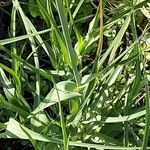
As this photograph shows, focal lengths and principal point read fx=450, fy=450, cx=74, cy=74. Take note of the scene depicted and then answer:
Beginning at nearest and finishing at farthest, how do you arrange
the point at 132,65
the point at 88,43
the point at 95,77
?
1. the point at 95,77
2. the point at 88,43
3. the point at 132,65

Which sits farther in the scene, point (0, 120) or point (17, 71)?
point (0, 120)

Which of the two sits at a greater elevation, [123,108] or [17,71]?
[17,71]

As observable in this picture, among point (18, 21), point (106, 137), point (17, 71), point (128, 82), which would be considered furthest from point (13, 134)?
point (18, 21)

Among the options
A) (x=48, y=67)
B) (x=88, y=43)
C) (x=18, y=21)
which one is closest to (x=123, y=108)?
(x=88, y=43)

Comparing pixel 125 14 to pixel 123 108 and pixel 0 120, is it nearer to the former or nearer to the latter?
pixel 123 108

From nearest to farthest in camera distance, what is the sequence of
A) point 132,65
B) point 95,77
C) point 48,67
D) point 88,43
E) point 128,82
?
point 95,77 < point 88,43 < point 128,82 < point 132,65 < point 48,67

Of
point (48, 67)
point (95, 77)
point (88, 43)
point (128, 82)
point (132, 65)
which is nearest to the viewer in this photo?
point (95, 77)

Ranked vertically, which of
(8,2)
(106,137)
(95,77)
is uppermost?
(8,2)

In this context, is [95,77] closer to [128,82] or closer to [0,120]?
[128,82]

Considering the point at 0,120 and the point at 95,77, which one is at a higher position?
the point at 95,77

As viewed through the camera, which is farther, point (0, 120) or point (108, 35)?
point (108, 35)
